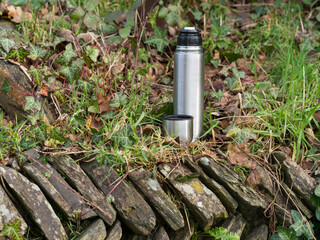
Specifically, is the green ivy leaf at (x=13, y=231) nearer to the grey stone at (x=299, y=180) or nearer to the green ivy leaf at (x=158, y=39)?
the grey stone at (x=299, y=180)

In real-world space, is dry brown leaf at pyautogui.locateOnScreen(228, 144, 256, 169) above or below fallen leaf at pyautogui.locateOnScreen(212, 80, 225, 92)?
below

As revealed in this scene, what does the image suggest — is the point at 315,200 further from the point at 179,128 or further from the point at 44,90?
the point at 44,90

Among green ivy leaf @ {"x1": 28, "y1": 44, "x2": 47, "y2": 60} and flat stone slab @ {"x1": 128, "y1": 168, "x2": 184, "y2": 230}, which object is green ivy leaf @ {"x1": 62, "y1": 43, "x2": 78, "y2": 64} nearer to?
green ivy leaf @ {"x1": 28, "y1": 44, "x2": 47, "y2": 60}

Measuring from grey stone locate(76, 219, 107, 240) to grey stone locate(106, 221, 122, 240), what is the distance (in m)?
0.03

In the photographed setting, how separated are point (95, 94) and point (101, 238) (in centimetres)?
113

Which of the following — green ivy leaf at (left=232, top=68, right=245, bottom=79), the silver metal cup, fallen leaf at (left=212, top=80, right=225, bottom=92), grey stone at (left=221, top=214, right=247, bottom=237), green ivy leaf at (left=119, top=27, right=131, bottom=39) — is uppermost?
green ivy leaf at (left=119, top=27, right=131, bottom=39)

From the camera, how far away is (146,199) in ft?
8.21

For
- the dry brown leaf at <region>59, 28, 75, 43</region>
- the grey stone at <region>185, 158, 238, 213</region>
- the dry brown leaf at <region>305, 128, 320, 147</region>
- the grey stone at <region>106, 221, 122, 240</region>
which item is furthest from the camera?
the dry brown leaf at <region>59, 28, 75, 43</region>

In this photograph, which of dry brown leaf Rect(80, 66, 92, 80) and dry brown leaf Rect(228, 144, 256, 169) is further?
dry brown leaf Rect(80, 66, 92, 80)

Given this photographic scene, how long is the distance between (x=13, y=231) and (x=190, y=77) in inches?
57.3

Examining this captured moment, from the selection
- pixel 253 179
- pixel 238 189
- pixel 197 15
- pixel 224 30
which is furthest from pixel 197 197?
pixel 197 15

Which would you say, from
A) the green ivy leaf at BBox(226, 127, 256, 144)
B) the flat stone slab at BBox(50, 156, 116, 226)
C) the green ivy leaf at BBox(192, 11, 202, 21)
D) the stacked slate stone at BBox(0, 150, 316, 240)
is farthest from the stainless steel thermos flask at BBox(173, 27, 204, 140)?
the green ivy leaf at BBox(192, 11, 202, 21)

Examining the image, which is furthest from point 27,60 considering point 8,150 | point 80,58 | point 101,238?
point 101,238

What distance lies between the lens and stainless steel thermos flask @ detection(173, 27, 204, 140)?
2754 mm
